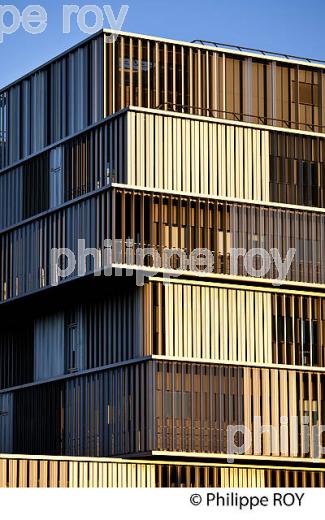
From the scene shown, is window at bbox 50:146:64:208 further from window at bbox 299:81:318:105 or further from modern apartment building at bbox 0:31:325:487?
window at bbox 299:81:318:105

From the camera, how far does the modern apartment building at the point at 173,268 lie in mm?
72438

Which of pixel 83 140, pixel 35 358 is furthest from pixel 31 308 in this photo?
pixel 83 140

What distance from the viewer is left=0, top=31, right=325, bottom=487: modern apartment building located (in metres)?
72.4

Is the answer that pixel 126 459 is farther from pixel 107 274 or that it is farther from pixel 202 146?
pixel 202 146

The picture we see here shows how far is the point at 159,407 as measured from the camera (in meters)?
71.8

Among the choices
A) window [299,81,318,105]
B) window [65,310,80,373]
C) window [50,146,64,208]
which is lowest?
window [65,310,80,373]

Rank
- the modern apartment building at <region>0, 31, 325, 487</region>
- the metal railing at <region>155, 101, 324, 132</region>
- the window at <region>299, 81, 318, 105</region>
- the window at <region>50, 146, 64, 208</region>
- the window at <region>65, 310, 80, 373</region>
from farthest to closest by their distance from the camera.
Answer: the window at <region>299, 81, 318, 105</region> → the window at <region>65, 310, 80, 373</region> → the window at <region>50, 146, 64, 208</region> → the metal railing at <region>155, 101, 324, 132</region> → the modern apartment building at <region>0, 31, 325, 487</region>

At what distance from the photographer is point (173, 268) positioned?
7319 cm

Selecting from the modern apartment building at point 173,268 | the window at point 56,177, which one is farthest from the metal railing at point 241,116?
the window at point 56,177

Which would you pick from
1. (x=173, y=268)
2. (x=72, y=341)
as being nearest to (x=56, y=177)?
(x=72, y=341)

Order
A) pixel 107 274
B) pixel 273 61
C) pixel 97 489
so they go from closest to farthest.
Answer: pixel 97 489, pixel 107 274, pixel 273 61

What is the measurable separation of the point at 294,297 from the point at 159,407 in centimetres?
872

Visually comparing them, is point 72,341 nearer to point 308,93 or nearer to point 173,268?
point 173,268

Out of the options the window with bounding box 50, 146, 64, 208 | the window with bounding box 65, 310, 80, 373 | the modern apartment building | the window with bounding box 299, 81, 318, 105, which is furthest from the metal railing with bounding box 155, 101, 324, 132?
the window with bounding box 65, 310, 80, 373
